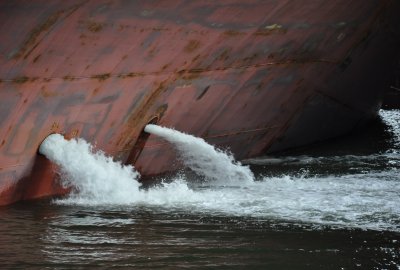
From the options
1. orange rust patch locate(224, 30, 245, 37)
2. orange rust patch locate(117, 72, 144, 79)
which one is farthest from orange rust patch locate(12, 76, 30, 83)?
orange rust patch locate(224, 30, 245, 37)

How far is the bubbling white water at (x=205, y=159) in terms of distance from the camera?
7730mm

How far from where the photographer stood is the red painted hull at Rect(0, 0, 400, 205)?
5.78m

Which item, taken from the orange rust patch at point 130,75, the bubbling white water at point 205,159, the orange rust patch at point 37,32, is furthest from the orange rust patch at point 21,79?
the bubbling white water at point 205,159

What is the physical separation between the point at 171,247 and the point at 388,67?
27.4 ft

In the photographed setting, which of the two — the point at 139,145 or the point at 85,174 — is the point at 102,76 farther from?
the point at 139,145

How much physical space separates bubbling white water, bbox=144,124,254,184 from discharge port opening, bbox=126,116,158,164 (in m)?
0.06

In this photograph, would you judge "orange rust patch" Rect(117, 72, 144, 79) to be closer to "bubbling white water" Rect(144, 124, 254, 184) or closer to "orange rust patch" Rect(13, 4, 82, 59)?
"bubbling white water" Rect(144, 124, 254, 184)

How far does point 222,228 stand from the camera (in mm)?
5484

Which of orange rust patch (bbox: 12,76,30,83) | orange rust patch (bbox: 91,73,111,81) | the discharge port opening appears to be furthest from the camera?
the discharge port opening

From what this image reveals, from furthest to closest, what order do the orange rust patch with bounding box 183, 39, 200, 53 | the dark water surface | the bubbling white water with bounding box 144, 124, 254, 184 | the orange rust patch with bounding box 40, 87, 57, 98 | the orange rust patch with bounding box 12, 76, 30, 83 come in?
the bubbling white water with bounding box 144, 124, 254, 184 < the orange rust patch with bounding box 183, 39, 200, 53 < the orange rust patch with bounding box 40, 87, 57, 98 < the orange rust patch with bounding box 12, 76, 30, 83 < the dark water surface

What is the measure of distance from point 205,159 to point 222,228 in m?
2.71

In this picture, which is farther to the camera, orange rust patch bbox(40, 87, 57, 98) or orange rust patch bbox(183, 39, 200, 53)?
orange rust patch bbox(183, 39, 200, 53)

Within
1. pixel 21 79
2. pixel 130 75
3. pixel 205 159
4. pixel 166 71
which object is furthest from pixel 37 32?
pixel 205 159

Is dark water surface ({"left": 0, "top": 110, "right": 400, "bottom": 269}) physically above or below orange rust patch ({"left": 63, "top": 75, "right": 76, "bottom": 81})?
below
